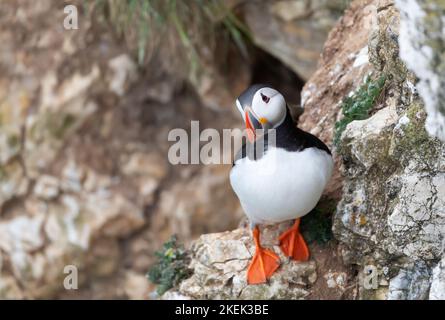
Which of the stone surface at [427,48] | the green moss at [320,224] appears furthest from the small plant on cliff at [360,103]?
the stone surface at [427,48]

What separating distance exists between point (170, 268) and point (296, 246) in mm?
873

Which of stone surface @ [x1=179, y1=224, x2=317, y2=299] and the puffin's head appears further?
stone surface @ [x1=179, y1=224, x2=317, y2=299]

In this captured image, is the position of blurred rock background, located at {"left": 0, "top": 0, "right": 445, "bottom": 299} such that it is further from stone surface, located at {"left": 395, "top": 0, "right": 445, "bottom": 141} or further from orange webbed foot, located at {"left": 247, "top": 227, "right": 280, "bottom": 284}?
stone surface, located at {"left": 395, "top": 0, "right": 445, "bottom": 141}

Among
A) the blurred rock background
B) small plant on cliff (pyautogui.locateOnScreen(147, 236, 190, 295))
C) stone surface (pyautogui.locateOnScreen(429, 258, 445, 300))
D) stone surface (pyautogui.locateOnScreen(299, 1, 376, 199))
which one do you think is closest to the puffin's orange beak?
stone surface (pyautogui.locateOnScreen(299, 1, 376, 199))

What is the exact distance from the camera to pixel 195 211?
6883 millimetres

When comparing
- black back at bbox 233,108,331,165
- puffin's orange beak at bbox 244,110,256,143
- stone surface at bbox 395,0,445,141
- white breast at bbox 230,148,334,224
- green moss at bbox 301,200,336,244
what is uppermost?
stone surface at bbox 395,0,445,141

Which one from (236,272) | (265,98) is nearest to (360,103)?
(265,98)

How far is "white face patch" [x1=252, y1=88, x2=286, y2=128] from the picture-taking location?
11.2 ft

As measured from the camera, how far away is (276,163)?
3479 millimetres

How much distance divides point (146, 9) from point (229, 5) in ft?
2.48

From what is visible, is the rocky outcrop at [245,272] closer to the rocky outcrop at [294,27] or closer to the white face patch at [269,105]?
the white face patch at [269,105]

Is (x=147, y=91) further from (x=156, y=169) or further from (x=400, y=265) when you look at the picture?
(x=400, y=265)

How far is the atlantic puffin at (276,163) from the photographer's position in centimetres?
345

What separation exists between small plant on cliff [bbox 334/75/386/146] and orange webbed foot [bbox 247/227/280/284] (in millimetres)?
736
